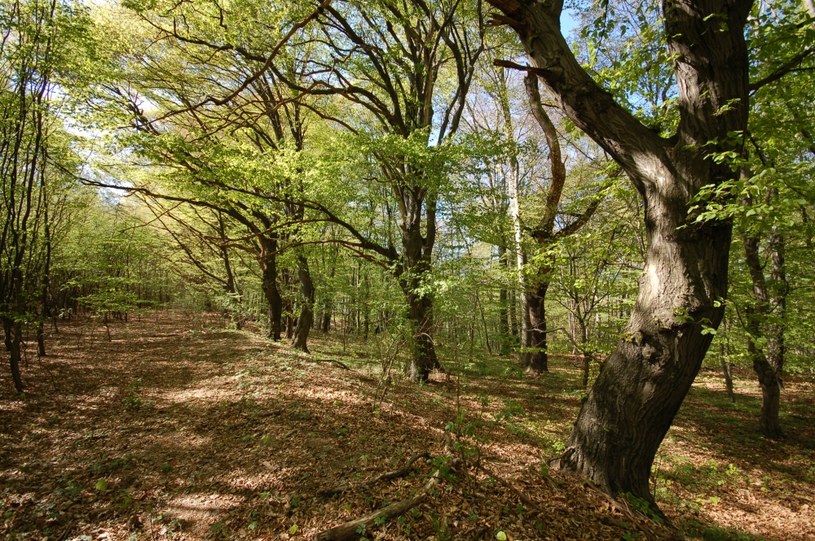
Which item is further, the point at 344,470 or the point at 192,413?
the point at 192,413

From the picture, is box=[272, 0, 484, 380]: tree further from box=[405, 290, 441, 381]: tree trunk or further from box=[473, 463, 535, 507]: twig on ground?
box=[473, 463, 535, 507]: twig on ground

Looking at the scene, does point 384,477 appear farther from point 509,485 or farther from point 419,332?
point 419,332

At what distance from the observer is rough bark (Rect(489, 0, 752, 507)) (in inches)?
119

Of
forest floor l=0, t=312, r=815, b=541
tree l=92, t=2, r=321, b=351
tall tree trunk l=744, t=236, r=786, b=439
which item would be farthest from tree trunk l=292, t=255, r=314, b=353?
tall tree trunk l=744, t=236, r=786, b=439

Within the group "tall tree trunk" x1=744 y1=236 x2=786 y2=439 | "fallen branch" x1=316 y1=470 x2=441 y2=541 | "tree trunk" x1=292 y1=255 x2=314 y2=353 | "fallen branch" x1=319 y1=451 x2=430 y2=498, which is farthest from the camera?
"tree trunk" x1=292 y1=255 x2=314 y2=353

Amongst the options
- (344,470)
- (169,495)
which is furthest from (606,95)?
(169,495)

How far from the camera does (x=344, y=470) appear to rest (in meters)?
4.02

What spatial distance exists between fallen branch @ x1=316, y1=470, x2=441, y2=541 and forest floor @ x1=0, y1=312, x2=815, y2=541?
3 cm

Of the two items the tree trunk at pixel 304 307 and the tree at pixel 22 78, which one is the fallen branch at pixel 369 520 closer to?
the tree at pixel 22 78

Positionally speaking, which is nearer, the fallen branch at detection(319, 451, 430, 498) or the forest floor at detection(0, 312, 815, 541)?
the forest floor at detection(0, 312, 815, 541)

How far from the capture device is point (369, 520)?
2.98m

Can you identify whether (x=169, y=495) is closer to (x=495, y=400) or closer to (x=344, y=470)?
(x=344, y=470)

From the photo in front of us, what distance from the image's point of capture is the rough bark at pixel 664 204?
3031mm

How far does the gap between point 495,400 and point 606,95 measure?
7137mm
